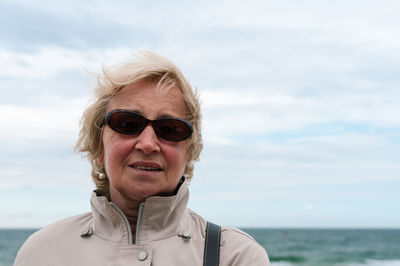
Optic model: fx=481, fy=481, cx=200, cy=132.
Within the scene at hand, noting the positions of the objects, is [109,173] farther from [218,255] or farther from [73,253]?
[218,255]

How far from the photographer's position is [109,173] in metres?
2.27

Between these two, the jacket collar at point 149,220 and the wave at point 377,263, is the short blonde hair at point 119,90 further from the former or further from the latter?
the wave at point 377,263

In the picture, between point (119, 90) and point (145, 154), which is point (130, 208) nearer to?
point (145, 154)

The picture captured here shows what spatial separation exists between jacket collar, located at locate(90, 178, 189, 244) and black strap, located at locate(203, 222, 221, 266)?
0.45 ft

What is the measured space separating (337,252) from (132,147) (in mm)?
34206

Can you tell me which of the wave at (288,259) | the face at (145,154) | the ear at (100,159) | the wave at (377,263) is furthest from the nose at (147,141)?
the wave at (288,259)

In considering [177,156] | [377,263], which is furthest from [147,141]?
[377,263]

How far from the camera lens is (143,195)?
2.20m

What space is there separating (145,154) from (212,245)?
506 millimetres

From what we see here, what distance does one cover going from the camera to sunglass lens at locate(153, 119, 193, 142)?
2.21 metres

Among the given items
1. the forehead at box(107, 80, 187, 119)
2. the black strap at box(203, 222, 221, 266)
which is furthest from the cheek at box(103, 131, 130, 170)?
the black strap at box(203, 222, 221, 266)

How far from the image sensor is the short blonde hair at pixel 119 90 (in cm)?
228

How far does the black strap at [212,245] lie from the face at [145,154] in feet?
0.87

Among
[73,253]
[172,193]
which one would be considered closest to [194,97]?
[172,193]
